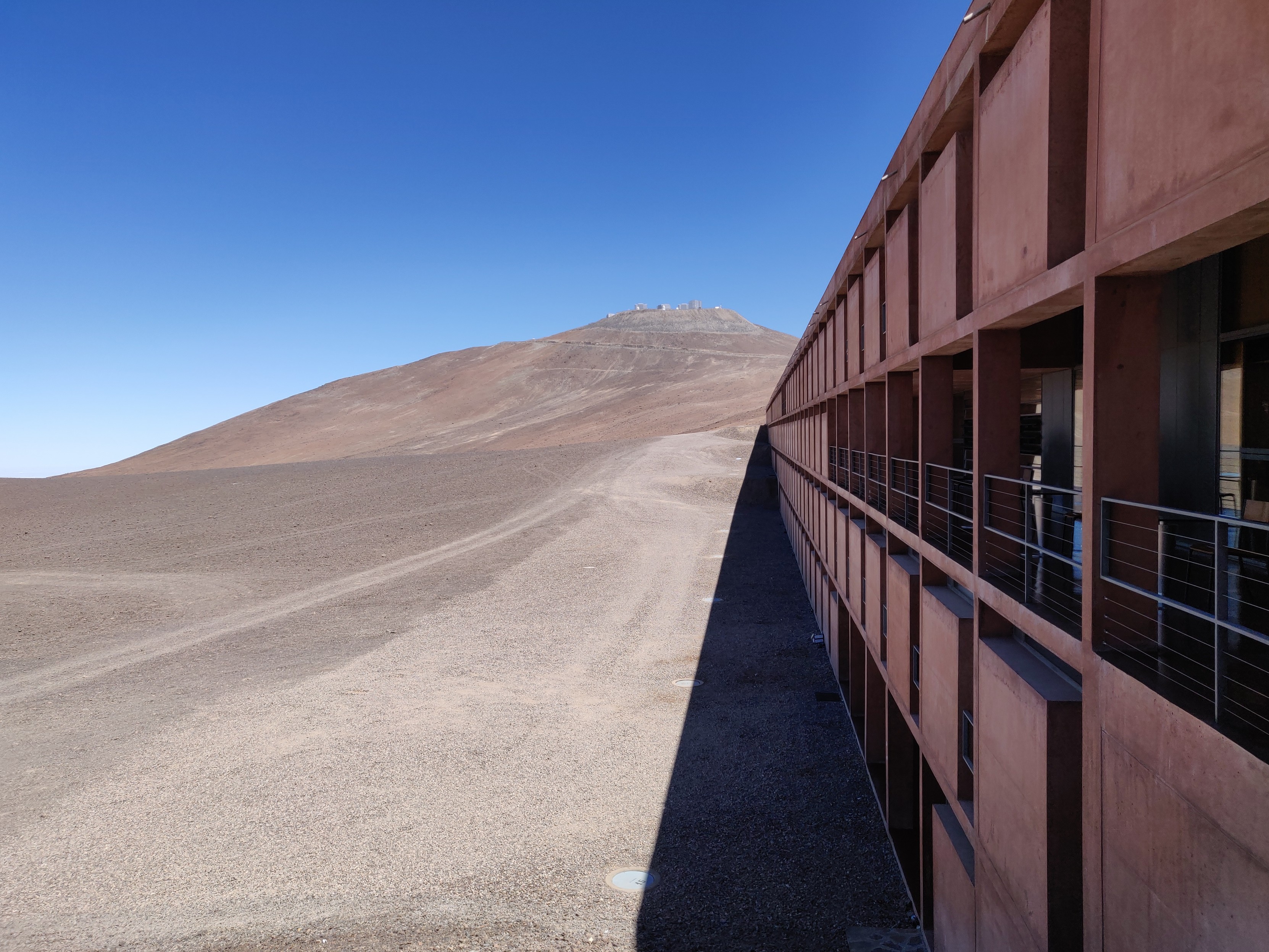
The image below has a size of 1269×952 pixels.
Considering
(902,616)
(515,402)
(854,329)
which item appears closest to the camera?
(902,616)

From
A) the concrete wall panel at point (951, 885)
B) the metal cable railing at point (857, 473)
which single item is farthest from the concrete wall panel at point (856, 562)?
the concrete wall panel at point (951, 885)

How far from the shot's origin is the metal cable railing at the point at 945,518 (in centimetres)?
642

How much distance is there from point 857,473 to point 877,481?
175cm

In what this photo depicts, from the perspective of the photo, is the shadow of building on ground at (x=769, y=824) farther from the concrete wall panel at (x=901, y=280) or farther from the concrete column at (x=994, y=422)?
the concrete wall panel at (x=901, y=280)

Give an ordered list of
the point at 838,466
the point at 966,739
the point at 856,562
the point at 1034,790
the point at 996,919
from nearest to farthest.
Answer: the point at 1034,790
the point at 996,919
the point at 966,739
the point at 856,562
the point at 838,466

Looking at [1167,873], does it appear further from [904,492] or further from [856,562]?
[856,562]

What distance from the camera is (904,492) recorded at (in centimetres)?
878

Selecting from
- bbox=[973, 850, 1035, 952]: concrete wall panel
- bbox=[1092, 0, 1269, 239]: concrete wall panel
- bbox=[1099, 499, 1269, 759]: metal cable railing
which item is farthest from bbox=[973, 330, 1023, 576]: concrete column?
bbox=[973, 850, 1035, 952]: concrete wall panel

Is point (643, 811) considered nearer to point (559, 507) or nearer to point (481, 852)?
point (481, 852)

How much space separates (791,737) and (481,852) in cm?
515

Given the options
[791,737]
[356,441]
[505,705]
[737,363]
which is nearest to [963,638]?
[791,737]

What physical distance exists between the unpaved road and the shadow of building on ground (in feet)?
0.13

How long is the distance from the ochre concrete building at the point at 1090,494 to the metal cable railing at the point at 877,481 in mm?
740

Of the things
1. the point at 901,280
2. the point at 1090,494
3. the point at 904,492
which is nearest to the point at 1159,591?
the point at 1090,494
